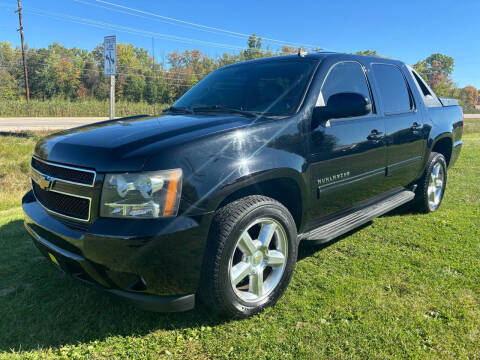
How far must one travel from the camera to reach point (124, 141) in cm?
219

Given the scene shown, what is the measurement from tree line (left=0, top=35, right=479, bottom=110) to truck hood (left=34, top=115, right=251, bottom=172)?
60328 millimetres

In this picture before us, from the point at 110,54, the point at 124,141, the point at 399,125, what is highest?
the point at 110,54

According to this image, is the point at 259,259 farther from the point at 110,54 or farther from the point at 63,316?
the point at 110,54

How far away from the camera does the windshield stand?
2910mm

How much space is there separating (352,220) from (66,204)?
2.44 metres

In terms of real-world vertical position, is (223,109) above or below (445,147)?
above

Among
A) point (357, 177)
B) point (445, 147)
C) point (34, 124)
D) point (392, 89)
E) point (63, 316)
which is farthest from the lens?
point (34, 124)

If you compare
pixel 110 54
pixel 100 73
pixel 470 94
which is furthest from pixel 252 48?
pixel 470 94

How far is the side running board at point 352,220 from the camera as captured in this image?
2.94 meters

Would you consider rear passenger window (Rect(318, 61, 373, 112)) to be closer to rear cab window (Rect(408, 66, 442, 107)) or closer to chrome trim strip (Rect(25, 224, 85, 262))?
rear cab window (Rect(408, 66, 442, 107))

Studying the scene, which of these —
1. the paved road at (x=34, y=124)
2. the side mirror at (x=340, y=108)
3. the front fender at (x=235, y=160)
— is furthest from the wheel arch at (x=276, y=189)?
the paved road at (x=34, y=124)

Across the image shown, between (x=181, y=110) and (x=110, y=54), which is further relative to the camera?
(x=110, y=54)

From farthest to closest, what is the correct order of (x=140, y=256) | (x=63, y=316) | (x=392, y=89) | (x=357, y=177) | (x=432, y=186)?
1. (x=432, y=186)
2. (x=392, y=89)
3. (x=357, y=177)
4. (x=63, y=316)
5. (x=140, y=256)

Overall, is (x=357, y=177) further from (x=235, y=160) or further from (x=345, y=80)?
(x=235, y=160)
